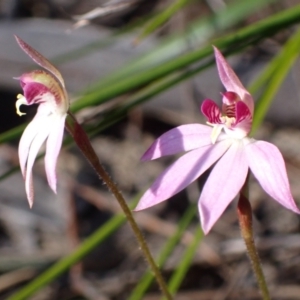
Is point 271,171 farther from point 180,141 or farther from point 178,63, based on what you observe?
point 178,63

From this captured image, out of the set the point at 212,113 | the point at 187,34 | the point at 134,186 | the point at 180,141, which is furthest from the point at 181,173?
the point at 134,186

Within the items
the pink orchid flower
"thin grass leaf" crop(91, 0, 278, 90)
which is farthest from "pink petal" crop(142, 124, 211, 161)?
"thin grass leaf" crop(91, 0, 278, 90)

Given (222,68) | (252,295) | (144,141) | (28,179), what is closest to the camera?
(28,179)

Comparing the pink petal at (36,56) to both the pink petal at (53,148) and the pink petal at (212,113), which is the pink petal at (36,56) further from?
the pink petal at (212,113)

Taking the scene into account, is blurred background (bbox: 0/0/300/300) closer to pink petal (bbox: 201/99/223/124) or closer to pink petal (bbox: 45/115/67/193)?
pink petal (bbox: 201/99/223/124)

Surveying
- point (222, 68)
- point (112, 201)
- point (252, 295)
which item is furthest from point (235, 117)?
point (112, 201)

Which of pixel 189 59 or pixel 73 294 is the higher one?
pixel 189 59

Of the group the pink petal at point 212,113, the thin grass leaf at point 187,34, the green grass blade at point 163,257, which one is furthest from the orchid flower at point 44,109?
the thin grass leaf at point 187,34

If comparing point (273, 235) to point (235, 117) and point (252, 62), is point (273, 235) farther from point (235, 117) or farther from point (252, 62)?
point (235, 117)
